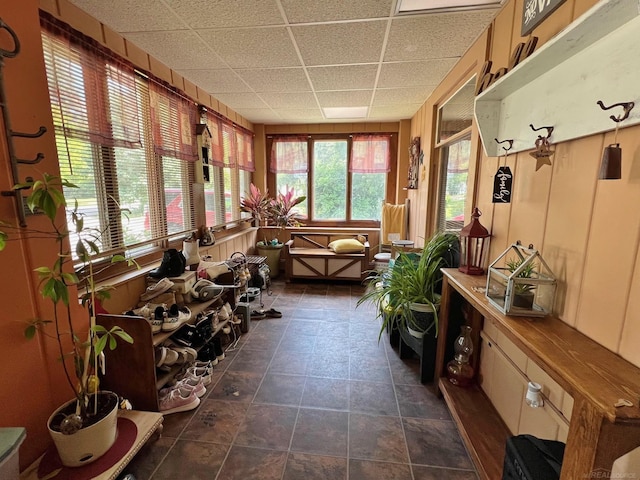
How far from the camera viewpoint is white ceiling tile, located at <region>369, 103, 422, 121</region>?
3721 millimetres

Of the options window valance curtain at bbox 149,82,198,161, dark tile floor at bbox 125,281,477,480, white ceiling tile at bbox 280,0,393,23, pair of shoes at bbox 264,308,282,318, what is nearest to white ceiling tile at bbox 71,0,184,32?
window valance curtain at bbox 149,82,198,161

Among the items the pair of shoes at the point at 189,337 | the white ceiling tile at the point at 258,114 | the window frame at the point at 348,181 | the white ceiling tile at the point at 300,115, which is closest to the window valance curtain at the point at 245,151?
the white ceiling tile at the point at 258,114

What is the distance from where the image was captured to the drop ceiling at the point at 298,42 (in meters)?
1.70

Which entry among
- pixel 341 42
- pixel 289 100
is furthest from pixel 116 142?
pixel 289 100

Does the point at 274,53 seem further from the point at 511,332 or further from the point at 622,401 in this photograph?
the point at 622,401

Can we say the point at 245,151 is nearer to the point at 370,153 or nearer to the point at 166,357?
the point at 370,153

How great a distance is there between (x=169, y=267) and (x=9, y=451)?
1329 mm

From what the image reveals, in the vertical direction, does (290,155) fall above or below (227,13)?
below

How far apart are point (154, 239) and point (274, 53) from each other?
1.71m

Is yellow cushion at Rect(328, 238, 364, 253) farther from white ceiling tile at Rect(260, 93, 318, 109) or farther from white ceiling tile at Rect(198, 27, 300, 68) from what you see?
white ceiling tile at Rect(198, 27, 300, 68)

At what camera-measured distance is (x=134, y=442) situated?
1.39 meters

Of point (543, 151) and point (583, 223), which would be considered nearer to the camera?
point (583, 223)

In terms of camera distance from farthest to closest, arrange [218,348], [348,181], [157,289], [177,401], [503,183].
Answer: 1. [348,181]
2. [218,348]
3. [157,289]
4. [177,401]
5. [503,183]

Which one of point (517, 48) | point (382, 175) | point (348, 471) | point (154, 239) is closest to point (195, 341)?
point (154, 239)
